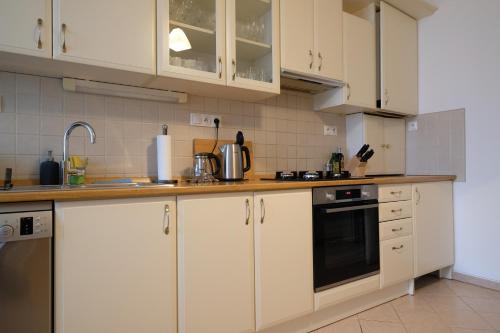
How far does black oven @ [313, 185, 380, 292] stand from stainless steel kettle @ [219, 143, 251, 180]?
Result: 50 cm

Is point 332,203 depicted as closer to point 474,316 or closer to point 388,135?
point 474,316

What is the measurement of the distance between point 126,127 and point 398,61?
2381 millimetres

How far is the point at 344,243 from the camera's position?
1856 mm

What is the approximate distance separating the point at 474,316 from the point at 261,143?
70.8 inches

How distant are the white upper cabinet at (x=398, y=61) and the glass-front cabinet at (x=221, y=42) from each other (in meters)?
1.19

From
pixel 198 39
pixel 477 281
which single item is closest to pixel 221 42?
pixel 198 39

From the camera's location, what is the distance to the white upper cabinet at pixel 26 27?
1.19m

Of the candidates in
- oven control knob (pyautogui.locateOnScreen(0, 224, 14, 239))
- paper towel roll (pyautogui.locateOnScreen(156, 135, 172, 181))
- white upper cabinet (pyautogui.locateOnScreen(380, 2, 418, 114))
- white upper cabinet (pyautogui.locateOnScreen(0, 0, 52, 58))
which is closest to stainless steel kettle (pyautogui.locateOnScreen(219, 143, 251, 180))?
paper towel roll (pyautogui.locateOnScreen(156, 135, 172, 181))

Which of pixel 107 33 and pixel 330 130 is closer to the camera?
pixel 107 33

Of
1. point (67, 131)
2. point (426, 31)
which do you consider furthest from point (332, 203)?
point (426, 31)

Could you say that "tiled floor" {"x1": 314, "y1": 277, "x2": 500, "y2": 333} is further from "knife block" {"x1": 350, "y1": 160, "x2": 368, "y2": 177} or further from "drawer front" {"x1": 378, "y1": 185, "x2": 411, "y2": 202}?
"knife block" {"x1": 350, "y1": 160, "x2": 368, "y2": 177}

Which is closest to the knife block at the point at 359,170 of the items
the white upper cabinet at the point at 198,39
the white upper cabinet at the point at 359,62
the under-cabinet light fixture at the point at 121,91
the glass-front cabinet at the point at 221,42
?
the white upper cabinet at the point at 359,62

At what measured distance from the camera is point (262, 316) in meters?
1.47

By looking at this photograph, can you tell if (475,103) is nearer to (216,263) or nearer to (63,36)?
(216,263)
